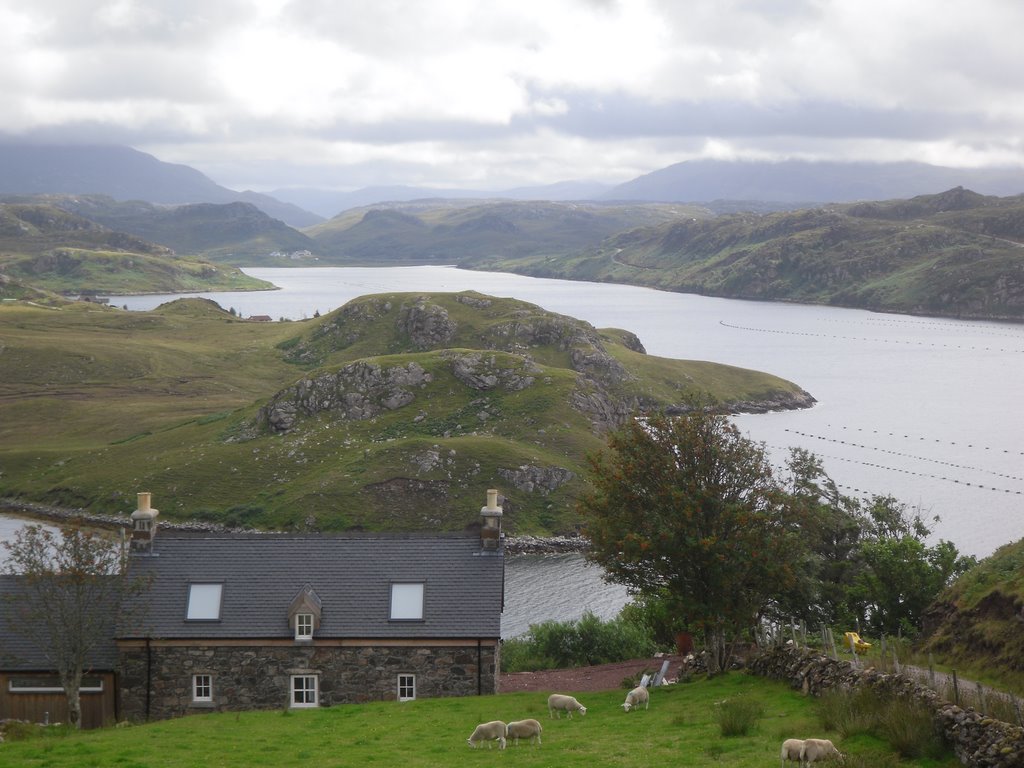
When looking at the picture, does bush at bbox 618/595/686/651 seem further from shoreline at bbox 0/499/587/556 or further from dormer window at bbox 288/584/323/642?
shoreline at bbox 0/499/587/556

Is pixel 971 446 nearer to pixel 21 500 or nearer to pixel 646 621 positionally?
pixel 646 621

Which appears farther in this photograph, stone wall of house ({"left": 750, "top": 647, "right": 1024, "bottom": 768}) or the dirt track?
the dirt track

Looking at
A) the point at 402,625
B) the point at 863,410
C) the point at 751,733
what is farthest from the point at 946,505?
the point at 751,733

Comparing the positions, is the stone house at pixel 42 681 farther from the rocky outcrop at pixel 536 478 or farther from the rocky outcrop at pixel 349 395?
the rocky outcrop at pixel 349 395

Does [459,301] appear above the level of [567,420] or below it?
above

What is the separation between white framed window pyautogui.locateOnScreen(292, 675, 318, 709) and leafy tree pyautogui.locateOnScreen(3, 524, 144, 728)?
707 centimetres

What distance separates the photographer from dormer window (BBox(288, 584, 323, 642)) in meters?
40.4

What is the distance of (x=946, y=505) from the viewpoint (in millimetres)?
114750

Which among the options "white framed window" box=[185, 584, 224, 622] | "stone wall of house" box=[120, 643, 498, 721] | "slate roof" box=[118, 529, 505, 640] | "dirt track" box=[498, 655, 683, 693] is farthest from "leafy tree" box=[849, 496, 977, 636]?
"white framed window" box=[185, 584, 224, 622]

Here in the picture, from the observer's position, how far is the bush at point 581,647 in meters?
56.1

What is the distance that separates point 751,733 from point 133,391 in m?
161

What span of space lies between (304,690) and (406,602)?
5.07m

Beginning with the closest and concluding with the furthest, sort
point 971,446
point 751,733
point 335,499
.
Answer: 1. point 751,733
2. point 335,499
3. point 971,446

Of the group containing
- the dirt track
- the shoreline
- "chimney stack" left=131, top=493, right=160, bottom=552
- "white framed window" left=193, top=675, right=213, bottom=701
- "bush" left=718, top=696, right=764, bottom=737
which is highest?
"chimney stack" left=131, top=493, right=160, bottom=552
